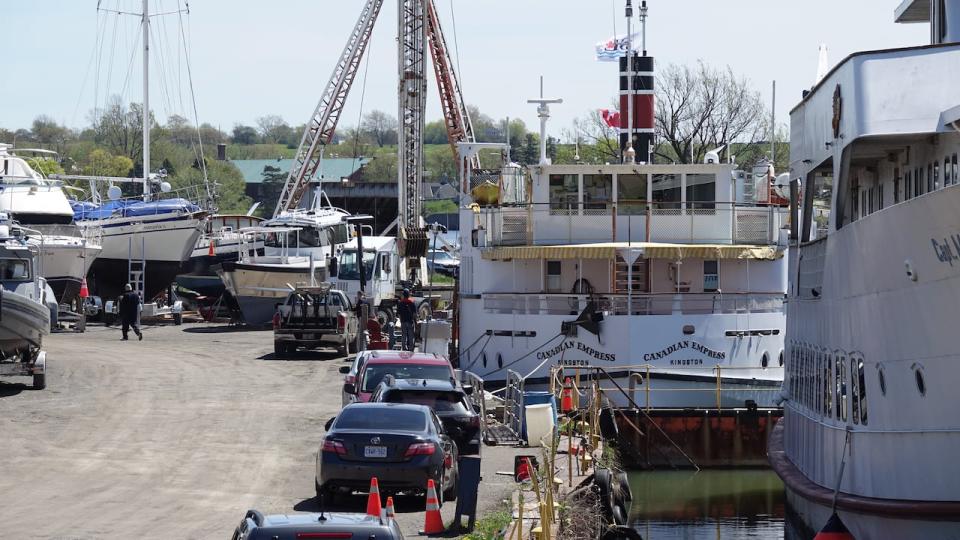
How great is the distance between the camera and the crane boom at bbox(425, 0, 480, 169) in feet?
218

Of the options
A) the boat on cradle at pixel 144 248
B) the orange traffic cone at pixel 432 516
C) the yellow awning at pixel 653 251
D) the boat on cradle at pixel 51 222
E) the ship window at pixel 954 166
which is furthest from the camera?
the boat on cradle at pixel 144 248

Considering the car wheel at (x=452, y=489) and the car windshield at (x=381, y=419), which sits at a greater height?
the car windshield at (x=381, y=419)

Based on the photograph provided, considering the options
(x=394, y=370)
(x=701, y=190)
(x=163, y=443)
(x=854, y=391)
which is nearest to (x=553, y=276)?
(x=701, y=190)

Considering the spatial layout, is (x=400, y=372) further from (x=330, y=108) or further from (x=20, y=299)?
(x=330, y=108)

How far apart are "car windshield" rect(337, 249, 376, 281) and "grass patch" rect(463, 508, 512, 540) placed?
33.8 meters

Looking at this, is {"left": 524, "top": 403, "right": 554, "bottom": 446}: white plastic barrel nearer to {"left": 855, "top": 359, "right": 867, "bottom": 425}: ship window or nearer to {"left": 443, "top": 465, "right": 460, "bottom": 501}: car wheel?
{"left": 443, "top": 465, "right": 460, "bottom": 501}: car wheel

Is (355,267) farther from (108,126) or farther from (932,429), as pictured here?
(108,126)

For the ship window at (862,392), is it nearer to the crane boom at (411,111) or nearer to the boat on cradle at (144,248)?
the crane boom at (411,111)

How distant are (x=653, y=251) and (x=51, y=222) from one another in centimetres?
2706

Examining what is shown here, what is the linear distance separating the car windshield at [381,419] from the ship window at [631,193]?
48.3 ft

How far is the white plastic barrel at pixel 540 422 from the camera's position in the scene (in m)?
23.8

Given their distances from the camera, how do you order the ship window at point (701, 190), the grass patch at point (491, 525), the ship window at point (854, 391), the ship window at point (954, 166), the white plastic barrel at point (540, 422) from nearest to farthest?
1. the ship window at point (954, 166)
2. the ship window at point (854, 391)
3. the grass patch at point (491, 525)
4. the white plastic barrel at point (540, 422)
5. the ship window at point (701, 190)

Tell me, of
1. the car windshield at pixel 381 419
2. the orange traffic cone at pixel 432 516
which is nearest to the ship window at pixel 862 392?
the orange traffic cone at pixel 432 516

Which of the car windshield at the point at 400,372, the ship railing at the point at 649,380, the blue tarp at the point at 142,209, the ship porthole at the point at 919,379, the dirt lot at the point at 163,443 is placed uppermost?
the blue tarp at the point at 142,209
